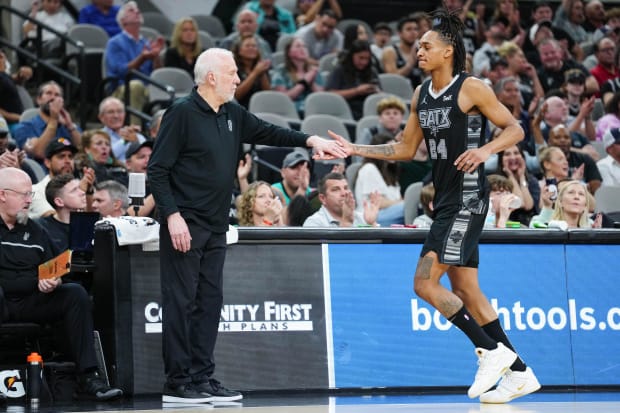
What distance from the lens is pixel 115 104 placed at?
1208 centimetres

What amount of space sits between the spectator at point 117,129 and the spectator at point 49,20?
Result: 2.94 metres

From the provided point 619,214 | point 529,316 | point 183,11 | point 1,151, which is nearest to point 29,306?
point 1,151

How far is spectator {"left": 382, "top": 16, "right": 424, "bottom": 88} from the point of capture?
16250 millimetres

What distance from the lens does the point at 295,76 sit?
1486 cm

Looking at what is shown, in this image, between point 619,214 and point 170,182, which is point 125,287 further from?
point 619,214

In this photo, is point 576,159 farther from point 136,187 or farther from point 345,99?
point 136,187

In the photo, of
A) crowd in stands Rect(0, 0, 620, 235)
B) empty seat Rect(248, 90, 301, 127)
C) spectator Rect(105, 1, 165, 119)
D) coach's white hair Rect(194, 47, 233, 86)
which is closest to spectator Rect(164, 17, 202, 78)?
crowd in stands Rect(0, 0, 620, 235)

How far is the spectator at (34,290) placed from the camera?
301 inches

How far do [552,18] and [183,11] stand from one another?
21.4 feet

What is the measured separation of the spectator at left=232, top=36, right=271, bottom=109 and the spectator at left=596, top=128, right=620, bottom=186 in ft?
14.0

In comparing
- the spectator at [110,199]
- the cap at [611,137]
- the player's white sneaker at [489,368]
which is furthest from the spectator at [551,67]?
the player's white sneaker at [489,368]

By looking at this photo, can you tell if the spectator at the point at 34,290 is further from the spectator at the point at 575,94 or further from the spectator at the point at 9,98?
the spectator at the point at 575,94

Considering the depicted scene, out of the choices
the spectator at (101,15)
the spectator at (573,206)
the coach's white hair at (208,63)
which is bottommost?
the spectator at (573,206)

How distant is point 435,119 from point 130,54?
7.59 m
